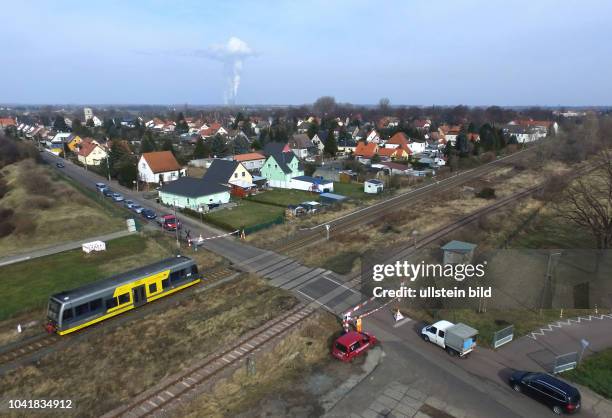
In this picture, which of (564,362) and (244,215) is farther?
(244,215)

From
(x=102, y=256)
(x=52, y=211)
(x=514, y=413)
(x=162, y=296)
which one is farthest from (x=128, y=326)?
(x=52, y=211)

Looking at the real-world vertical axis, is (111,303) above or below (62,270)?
above

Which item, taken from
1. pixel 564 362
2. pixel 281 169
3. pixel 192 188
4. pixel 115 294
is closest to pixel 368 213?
pixel 281 169

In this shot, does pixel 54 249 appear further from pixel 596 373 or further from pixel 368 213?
pixel 596 373

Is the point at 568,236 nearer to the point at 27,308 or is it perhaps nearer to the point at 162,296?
the point at 162,296

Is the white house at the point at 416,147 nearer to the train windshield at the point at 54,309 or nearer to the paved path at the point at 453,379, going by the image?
the paved path at the point at 453,379

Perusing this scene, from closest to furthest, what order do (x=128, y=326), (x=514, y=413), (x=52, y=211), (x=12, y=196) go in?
1. (x=514, y=413)
2. (x=128, y=326)
3. (x=52, y=211)
4. (x=12, y=196)

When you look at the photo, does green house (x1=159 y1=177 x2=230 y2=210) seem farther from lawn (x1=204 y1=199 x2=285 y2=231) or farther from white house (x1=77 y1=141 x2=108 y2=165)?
white house (x1=77 y1=141 x2=108 y2=165)
